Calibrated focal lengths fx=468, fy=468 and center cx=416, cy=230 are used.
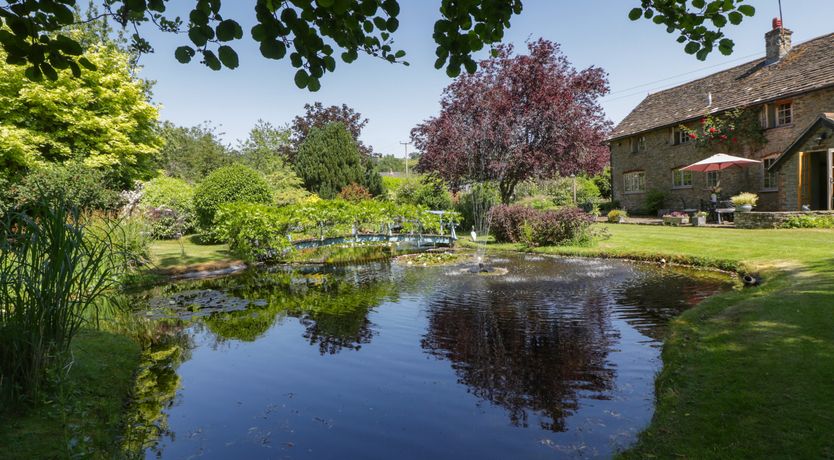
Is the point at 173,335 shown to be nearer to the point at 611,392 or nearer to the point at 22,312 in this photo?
the point at 22,312

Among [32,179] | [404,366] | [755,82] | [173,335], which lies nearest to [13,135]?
[32,179]

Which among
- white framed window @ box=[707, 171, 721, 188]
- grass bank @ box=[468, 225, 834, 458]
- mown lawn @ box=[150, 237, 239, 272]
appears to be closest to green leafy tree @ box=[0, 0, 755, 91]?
grass bank @ box=[468, 225, 834, 458]

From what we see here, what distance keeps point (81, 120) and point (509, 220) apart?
17934 mm

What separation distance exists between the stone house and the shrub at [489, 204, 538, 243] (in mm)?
10716

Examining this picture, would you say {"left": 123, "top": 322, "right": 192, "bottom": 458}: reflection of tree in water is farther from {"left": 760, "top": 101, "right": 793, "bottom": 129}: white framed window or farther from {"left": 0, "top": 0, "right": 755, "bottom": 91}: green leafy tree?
{"left": 760, "top": 101, "right": 793, "bottom": 129}: white framed window

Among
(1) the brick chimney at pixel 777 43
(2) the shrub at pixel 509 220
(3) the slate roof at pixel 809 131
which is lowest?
(2) the shrub at pixel 509 220

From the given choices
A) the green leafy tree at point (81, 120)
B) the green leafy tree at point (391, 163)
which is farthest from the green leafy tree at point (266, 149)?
the green leafy tree at point (391, 163)

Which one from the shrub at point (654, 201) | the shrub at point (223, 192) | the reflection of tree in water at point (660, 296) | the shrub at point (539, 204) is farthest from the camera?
the shrub at point (654, 201)

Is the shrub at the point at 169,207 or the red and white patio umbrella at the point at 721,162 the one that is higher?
the red and white patio umbrella at the point at 721,162

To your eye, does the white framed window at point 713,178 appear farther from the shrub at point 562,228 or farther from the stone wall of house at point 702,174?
the shrub at point 562,228

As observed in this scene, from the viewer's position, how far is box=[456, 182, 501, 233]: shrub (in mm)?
18844

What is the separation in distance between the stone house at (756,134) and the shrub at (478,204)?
1080 cm

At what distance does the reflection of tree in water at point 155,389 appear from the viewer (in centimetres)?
371

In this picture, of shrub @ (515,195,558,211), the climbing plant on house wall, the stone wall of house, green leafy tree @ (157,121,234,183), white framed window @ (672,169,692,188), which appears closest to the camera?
the stone wall of house
